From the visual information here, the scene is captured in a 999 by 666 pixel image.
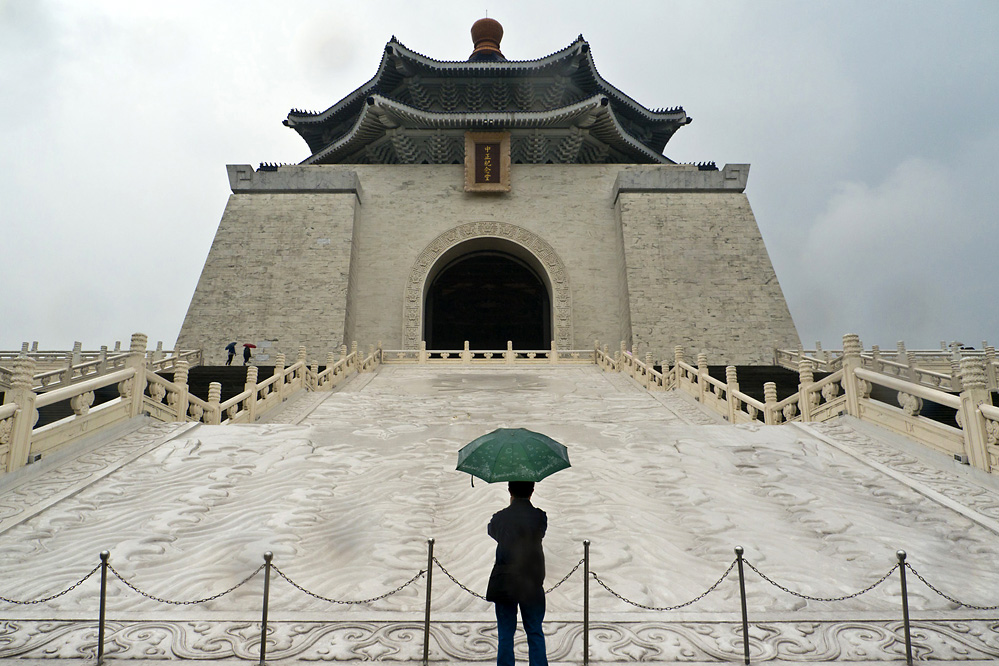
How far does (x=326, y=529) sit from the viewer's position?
4887 mm

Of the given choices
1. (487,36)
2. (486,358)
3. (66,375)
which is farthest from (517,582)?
(487,36)

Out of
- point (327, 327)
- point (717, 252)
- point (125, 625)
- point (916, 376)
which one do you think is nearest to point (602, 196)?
point (717, 252)

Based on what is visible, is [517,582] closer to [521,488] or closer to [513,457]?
[521,488]

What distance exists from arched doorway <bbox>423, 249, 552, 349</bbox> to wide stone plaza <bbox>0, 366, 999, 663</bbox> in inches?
840

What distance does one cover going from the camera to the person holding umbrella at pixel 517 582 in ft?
9.41

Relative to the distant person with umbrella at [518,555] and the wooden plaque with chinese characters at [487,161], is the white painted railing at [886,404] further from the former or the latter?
the wooden plaque with chinese characters at [487,161]

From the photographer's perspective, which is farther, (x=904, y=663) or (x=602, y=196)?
Result: (x=602, y=196)

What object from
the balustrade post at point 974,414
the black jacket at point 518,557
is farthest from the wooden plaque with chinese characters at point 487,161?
the black jacket at point 518,557

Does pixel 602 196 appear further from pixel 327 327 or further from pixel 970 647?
pixel 970 647

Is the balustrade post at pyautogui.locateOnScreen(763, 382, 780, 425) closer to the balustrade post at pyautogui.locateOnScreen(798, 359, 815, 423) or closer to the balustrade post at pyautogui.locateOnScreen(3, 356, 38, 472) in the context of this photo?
the balustrade post at pyautogui.locateOnScreen(798, 359, 815, 423)

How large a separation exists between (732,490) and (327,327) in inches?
608

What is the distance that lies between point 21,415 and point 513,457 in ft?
17.7

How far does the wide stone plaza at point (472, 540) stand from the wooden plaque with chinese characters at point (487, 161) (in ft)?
50.5

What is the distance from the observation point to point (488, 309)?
29453 mm
